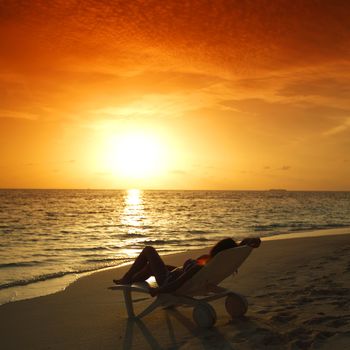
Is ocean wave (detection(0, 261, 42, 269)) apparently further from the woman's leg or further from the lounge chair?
the lounge chair

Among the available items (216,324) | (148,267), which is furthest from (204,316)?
(148,267)

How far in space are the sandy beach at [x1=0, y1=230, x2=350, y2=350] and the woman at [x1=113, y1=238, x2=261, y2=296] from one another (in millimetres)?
590

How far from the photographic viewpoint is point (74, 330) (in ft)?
21.2

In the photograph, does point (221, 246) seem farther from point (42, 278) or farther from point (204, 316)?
point (42, 278)

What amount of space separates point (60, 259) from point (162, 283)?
1007cm

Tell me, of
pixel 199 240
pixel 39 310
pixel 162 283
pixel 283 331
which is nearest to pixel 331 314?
pixel 283 331

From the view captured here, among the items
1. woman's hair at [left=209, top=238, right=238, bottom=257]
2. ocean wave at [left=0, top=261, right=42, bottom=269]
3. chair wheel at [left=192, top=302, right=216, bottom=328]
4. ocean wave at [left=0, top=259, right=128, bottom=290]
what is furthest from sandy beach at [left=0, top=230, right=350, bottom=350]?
ocean wave at [left=0, top=261, right=42, bottom=269]

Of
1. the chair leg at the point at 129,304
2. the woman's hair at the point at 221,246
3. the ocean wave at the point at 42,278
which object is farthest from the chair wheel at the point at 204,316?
the ocean wave at the point at 42,278

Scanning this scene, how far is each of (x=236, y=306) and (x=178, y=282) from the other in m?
→ 0.93

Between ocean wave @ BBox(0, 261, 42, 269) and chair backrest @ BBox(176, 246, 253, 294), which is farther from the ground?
chair backrest @ BBox(176, 246, 253, 294)

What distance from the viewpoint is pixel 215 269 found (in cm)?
621

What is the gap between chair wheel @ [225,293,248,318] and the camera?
634 cm

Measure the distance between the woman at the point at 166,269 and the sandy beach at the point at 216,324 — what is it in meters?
0.59

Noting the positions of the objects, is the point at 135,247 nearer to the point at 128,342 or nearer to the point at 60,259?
the point at 60,259
